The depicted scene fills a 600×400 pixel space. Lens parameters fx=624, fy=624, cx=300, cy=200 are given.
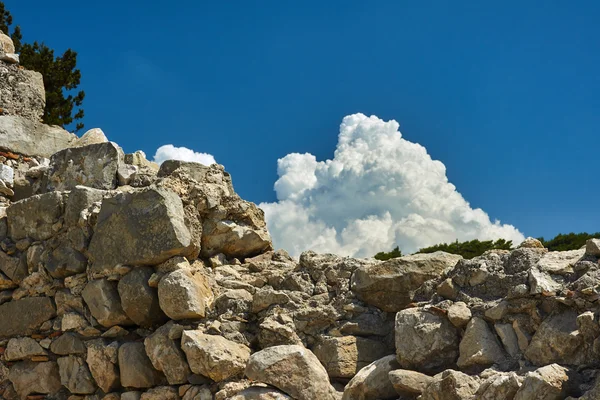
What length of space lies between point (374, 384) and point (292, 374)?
1.99 ft

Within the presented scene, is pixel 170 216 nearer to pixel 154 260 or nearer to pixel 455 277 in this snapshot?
pixel 154 260

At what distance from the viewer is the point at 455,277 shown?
15.0 ft

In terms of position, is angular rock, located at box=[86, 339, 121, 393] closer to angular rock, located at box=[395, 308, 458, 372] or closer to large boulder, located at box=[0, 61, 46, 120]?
angular rock, located at box=[395, 308, 458, 372]

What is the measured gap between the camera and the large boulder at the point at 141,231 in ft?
17.7

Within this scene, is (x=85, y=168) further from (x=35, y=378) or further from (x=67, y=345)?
(x=35, y=378)

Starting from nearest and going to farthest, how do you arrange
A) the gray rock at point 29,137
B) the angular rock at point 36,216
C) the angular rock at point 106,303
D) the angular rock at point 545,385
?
the angular rock at point 545,385 < the angular rock at point 106,303 < the angular rock at point 36,216 < the gray rock at point 29,137

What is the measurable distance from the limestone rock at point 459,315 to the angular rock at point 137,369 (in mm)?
2469

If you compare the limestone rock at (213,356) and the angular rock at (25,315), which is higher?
the angular rock at (25,315)

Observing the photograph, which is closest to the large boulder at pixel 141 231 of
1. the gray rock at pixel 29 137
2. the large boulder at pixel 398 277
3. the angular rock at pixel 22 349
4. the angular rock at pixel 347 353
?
the angular rock at pixel 22 349

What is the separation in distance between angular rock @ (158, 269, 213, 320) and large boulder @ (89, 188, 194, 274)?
0.90 ft

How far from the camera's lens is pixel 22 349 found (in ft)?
19.8

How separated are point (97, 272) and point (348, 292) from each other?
2307 millimetres

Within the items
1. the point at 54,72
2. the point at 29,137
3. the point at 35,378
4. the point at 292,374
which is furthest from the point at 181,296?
the point at 54,72

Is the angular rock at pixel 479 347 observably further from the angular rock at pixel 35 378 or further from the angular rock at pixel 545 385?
the angular rock at pixel 35 378
